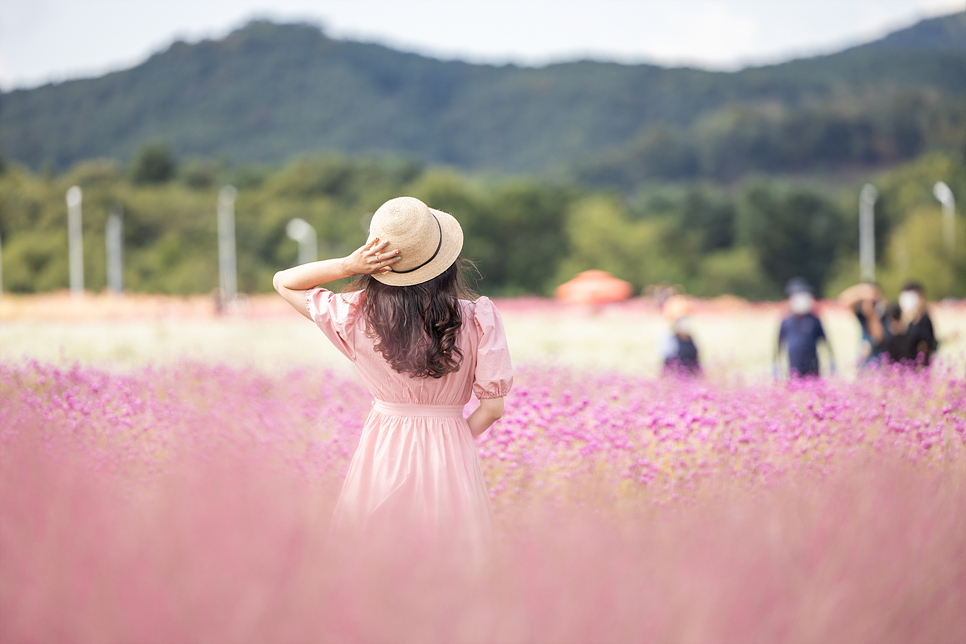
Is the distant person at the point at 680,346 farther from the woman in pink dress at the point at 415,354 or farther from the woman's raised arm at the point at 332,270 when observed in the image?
the woman's raised arm at the point at 332,270

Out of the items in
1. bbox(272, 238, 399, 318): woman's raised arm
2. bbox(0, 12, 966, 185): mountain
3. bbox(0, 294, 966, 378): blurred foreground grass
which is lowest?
bbox(0, 294, 966, 378): blurred foreground grass

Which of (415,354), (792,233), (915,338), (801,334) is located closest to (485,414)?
(415,354)

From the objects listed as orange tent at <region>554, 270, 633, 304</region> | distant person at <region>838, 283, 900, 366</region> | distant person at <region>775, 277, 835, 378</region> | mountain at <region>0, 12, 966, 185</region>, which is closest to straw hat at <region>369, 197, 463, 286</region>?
distant person at <region>775, 277, 835, 378</region>

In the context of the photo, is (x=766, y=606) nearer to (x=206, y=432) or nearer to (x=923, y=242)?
(x=206, y=432)

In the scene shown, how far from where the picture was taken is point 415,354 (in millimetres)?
2500

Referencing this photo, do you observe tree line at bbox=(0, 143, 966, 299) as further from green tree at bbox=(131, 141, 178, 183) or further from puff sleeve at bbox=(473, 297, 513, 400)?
puff sleeve at bbox=(473, 297, 513, 400)

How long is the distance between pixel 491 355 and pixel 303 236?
59.8 meters

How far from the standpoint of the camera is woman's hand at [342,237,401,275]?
2.41 m

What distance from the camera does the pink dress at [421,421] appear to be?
8.36ft

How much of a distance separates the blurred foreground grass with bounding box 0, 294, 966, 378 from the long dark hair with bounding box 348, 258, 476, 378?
469 centimetres

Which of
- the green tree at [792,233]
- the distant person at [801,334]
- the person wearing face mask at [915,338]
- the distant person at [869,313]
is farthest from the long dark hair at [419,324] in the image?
the green tree at [792,233]

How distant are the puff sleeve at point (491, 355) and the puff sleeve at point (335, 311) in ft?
1.41

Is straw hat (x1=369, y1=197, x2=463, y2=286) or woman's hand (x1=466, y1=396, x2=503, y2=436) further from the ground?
straw hat (x1=369, y1=197, x2=463, y2=286)

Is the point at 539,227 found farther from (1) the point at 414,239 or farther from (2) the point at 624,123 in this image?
(2) the point at 624,123
